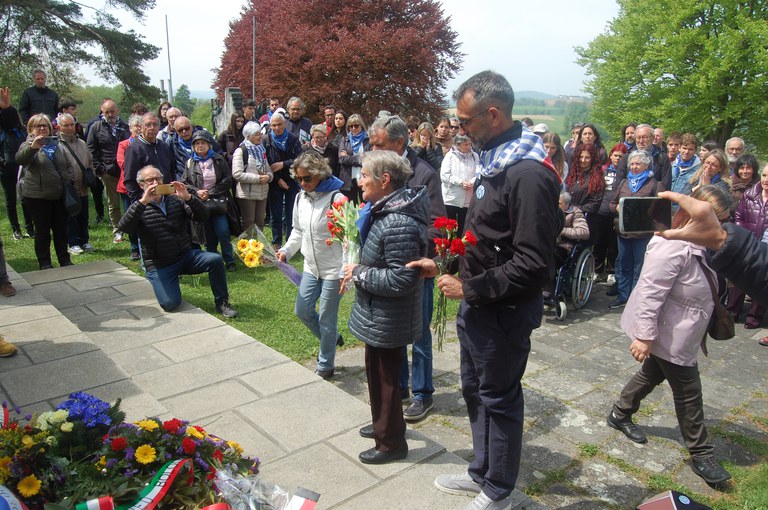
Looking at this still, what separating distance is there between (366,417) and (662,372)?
6.57ft

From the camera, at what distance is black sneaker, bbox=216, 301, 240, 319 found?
5824mm

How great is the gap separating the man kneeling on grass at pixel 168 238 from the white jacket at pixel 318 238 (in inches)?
72.1

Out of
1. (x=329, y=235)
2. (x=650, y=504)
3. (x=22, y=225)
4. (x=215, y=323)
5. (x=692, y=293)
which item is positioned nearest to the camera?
(x=650, y=504)

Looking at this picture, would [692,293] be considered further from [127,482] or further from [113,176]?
[113,176]

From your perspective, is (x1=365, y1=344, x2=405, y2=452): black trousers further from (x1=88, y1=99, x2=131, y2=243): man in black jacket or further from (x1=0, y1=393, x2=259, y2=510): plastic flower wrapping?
(x1=88, y1=99, x2=131, y2=243): man in black jacket

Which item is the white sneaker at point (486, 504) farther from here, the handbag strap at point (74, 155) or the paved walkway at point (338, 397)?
the handbag strap at point (74, 155)

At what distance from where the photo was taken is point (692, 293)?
11.3ft

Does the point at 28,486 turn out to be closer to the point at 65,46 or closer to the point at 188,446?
the point at 188,446

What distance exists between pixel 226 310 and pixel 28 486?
3.73 metres

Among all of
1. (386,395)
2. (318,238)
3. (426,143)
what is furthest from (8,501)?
(426,143)

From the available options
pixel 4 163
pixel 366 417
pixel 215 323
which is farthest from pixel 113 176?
pixel 366 417

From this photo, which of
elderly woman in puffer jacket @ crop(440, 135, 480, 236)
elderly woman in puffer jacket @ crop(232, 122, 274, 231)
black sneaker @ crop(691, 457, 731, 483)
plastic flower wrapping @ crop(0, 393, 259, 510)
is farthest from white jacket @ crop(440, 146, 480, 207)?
plastic flower wrapping @ crop(0, 393, 259, 510)

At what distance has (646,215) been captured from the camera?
2.30 metres

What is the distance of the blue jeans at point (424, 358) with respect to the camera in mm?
3898
